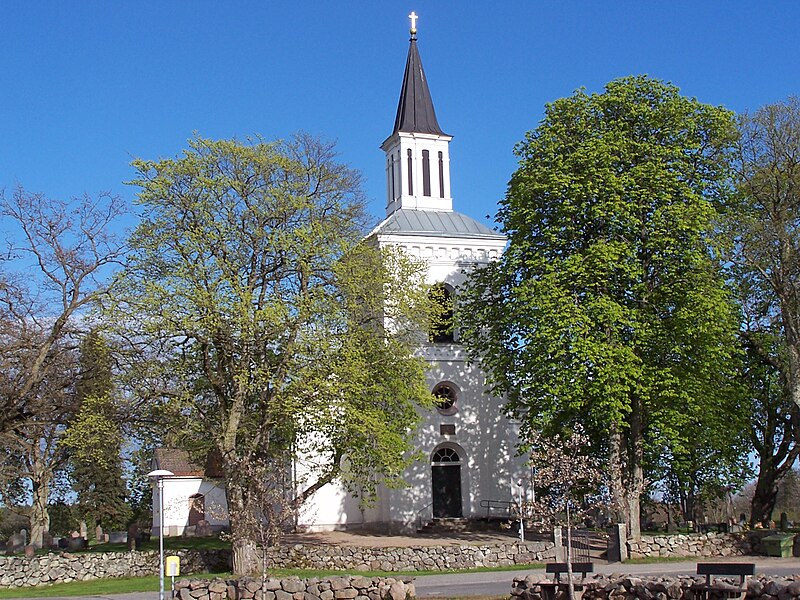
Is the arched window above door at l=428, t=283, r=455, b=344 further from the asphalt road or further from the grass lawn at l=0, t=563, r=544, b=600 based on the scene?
the asphalt road

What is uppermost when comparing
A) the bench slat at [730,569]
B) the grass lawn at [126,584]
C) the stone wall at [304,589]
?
the bench slat at [730,569]

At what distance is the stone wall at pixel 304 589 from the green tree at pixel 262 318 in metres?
5.66

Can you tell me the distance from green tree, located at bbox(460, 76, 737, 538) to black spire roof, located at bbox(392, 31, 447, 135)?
10.2 meters

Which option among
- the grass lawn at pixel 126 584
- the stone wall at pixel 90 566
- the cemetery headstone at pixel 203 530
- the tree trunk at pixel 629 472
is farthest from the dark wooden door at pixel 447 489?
the cemetery headstone at pixel 203 530

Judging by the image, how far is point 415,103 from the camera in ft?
141

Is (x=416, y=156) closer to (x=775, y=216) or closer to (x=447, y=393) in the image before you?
(x=447, y=393)

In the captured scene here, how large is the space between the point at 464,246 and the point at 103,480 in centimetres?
2127

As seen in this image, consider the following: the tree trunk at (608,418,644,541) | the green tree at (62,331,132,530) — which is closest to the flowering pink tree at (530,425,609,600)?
the tree trunk at (608,418,644,541)

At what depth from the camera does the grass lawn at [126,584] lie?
25172 millimetres

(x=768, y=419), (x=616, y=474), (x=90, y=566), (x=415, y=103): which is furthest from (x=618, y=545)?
(x=415, y=103)

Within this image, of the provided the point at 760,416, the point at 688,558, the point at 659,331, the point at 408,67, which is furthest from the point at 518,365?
the point at 408,67

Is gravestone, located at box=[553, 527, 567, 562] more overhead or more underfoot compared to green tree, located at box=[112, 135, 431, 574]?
more underfoot

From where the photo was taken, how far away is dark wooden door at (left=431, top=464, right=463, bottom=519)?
3794cm

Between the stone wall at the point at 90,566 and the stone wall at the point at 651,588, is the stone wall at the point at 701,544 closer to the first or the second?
the stone wall at the point at 651,588
